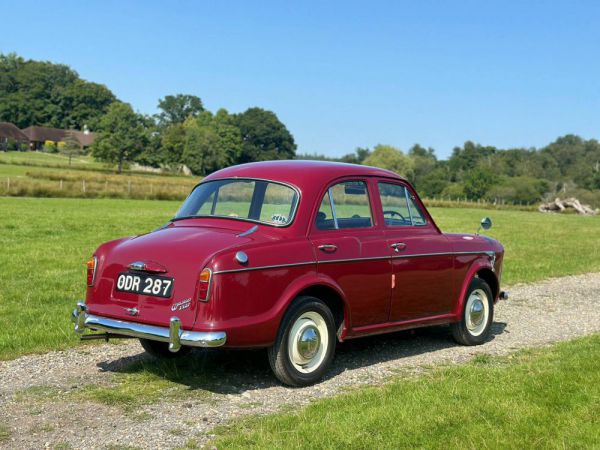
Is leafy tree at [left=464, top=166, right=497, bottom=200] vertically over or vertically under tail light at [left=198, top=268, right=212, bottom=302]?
over

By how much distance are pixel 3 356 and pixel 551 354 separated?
17.3 ft

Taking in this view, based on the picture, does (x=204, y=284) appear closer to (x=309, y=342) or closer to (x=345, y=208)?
(x=309, y=342)

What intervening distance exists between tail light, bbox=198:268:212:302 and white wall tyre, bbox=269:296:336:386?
Answer: 736mm

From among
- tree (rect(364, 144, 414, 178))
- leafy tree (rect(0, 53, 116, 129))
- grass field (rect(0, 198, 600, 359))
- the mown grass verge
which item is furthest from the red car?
leafy tree (rect(0, 53, 116, 129))

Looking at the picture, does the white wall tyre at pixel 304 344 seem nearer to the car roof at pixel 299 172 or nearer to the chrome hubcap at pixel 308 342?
the chrome hubcap at pixel 308 342

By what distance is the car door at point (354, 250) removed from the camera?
608cm

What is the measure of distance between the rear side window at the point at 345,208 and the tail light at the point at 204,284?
1.30 m

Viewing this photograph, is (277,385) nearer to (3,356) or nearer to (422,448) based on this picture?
(422,448)

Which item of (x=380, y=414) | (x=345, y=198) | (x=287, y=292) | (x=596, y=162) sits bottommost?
(x=380, y=414)

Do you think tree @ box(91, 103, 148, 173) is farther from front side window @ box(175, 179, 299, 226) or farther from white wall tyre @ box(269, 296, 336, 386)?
white wall tyre @ box(269, 296, 336, 386)

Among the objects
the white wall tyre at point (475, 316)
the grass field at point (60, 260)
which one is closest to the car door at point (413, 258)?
the white wall tyre at point (475, 316)

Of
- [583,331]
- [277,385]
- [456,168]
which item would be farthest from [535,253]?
[456,168]

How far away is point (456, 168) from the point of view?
145 meters

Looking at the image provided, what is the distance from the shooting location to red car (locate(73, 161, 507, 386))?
211 inches
